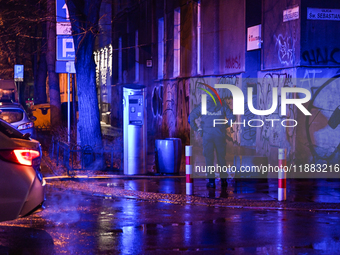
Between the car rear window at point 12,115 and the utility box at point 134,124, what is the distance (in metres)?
5.26

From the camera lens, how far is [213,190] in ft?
33.2

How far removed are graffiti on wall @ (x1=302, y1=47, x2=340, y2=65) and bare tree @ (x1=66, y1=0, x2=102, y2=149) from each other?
5611 mm

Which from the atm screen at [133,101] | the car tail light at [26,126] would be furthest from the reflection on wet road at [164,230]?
the car tail light at [26,126]

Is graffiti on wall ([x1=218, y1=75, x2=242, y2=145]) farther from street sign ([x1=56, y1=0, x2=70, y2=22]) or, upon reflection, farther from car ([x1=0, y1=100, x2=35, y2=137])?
car ([x1=0, y1=100, x2=35, y2=137])

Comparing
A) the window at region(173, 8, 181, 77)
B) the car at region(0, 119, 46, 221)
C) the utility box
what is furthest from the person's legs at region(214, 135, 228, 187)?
the window at region(173, 8, 181, 77)

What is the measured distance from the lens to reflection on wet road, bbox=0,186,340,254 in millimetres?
5918

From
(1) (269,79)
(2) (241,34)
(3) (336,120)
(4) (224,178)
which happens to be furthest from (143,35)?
(4) (224,178)

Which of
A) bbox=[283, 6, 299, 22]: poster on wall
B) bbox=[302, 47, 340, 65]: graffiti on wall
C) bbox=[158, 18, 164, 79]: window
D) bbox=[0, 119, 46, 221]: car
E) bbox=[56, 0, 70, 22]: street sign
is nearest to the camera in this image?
bbox=[0, 119, 46, 221]: car

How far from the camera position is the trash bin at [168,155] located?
39.4ft

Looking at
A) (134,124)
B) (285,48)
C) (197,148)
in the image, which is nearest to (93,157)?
(134,124)

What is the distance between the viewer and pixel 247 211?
8.20m

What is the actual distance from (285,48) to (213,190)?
5.13 m

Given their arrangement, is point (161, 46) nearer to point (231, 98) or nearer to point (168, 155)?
point (231, 98)

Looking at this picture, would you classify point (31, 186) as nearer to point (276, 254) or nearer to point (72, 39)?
point (276, 254)
